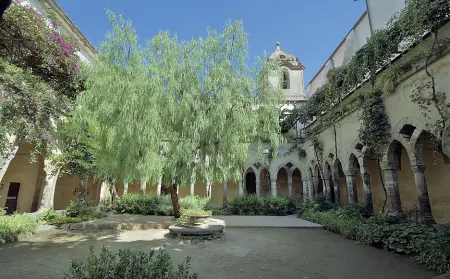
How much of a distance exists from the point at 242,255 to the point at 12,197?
1258 cm

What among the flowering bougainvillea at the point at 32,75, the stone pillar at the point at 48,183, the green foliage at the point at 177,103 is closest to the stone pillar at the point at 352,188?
the green foliage at the point at 177,103

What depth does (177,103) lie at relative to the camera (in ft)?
23.3

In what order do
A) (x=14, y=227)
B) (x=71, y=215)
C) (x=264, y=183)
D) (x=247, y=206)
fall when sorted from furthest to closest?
(x=264, y=183) → (x=247, y=206) → (x=71, y=215) → (x=14, y=227)

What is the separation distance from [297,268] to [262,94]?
5185 millimetres

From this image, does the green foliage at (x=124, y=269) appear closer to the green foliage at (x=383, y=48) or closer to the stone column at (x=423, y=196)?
the stone column at (x=423, y=196)

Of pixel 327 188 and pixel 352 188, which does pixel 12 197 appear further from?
pixel 352 188

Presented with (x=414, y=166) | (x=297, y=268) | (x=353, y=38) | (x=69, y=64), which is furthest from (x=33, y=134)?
(x=353, y=38)

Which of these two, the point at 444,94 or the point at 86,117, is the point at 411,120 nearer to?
the point at 444,94

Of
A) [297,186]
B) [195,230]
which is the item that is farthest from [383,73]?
[297,186]

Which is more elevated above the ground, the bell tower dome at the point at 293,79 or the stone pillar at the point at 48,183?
the bell tower dome at the point at 293,79

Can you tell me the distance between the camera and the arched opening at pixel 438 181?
8234 mm

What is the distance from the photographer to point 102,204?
1280 cm

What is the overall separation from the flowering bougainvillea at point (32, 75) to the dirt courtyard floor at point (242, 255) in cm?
318

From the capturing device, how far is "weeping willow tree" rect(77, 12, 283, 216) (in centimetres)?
655
